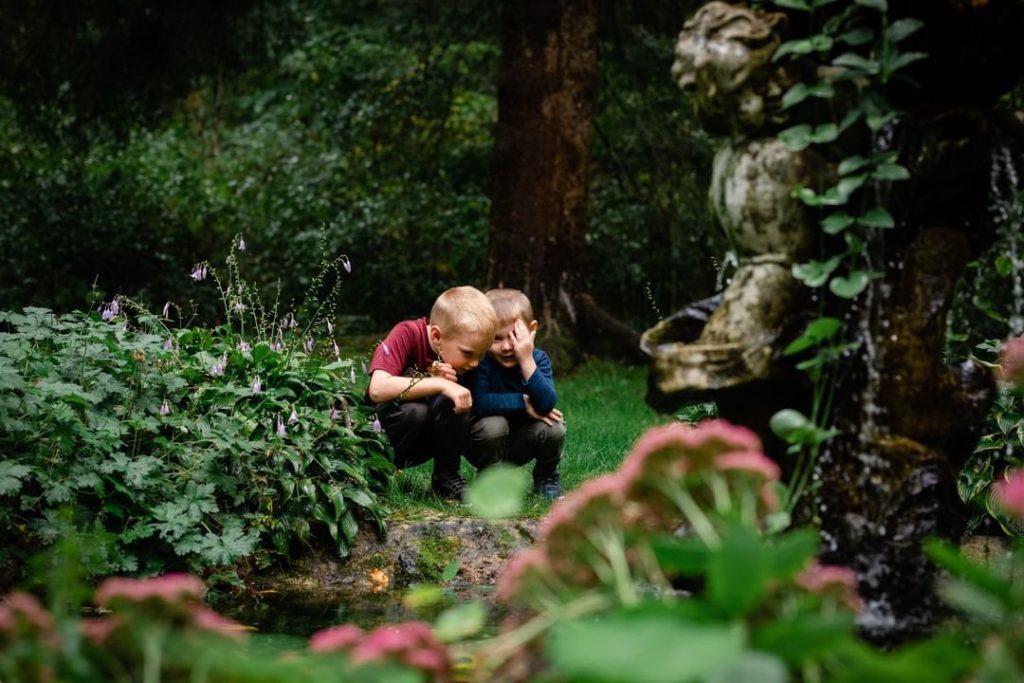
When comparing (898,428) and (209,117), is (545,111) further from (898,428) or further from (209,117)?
(209,117)

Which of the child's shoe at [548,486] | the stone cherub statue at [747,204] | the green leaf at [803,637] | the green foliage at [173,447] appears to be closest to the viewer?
the green leaf at [803,637]

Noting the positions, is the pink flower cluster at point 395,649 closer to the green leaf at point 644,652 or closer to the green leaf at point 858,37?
the green leaf at point 644,652

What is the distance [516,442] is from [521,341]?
462mm

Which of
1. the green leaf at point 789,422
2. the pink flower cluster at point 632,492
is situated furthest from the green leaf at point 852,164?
the pink flower cluster at point 632,492

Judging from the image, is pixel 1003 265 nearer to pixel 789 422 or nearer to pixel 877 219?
pixel 877 219

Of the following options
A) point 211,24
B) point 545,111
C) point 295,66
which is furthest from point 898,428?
point 295,66

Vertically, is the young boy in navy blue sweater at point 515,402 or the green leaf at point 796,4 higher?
the green leaf at point 796,4

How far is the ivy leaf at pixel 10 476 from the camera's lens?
10.7 feet

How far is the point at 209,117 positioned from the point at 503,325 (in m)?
17.6

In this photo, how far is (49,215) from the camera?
13.0m

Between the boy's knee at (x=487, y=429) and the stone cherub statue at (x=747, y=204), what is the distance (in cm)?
181

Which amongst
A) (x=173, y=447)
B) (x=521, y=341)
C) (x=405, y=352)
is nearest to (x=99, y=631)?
(x=173, y=447)

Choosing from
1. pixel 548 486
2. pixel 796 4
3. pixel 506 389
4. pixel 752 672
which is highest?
pixel 796 4

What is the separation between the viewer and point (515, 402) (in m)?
4.76
